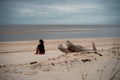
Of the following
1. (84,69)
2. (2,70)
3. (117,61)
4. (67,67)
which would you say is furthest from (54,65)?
(117,61)

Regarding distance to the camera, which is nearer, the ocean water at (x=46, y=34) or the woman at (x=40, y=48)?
the woman at (x=40, y=48)

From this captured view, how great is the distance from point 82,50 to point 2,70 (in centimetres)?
150

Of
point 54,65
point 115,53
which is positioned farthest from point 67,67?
point 115,53

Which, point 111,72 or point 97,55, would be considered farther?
point 97,55

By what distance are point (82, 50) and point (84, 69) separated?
3.44 feet

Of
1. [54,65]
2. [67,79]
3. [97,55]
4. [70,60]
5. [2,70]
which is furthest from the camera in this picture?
[97,55]

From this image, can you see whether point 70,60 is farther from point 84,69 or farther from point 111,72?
point 111,72

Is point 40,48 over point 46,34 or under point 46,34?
under

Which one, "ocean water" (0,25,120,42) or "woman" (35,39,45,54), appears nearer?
"woman" (35,39,45,54)

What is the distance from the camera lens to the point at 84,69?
2955mm

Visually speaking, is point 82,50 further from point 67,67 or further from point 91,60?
point 67,67

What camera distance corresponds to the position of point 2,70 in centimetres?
288

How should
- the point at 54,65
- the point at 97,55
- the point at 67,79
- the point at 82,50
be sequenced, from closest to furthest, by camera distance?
the point at 67,79 → the point at 54,65 → the point at 97,55 → the point at 82,50

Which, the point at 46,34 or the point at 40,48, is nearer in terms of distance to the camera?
the point at 40,48
